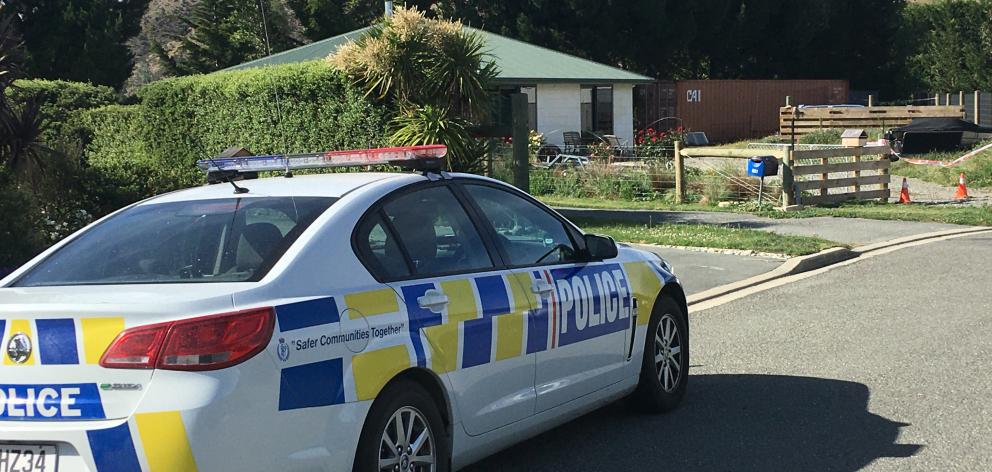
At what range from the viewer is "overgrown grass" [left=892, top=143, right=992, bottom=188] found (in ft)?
85.8

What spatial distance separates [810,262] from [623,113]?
25570 mm

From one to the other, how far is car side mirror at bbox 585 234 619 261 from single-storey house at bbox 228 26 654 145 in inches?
1036

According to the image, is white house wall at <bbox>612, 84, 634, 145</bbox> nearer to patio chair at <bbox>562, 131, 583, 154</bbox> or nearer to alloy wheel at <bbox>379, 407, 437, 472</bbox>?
patio chair at <bbox>562, 131, 583, 154</bbox>

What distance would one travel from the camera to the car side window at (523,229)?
5.80 metres

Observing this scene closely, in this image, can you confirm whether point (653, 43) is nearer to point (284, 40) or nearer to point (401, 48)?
point (284, 40)

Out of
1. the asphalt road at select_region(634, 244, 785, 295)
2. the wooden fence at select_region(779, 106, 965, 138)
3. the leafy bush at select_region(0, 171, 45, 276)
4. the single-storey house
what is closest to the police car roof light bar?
the leafy bush at select_region(0, 171, 45, 276)

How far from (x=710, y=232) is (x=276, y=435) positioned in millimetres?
12972

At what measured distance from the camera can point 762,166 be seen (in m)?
20.4

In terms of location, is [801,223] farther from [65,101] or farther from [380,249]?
[65,101]

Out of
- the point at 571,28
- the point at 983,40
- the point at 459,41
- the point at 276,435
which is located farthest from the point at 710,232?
the point at 983,40

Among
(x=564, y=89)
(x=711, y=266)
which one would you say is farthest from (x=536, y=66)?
(x=711, y=266)

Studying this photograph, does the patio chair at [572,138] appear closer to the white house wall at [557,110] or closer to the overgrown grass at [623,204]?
the white house wall at [557,110]

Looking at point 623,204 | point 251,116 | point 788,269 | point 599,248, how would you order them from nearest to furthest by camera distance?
point 599,248 → point 788,269 → point 251,116 → point 623,204

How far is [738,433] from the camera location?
21.2 feet
